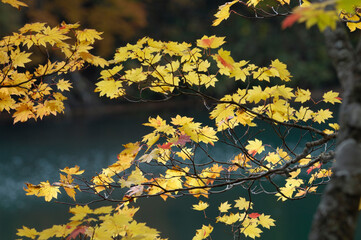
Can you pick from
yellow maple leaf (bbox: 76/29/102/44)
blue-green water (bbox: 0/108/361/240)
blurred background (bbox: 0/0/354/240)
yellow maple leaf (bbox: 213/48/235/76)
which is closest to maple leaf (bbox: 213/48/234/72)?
yellow maple leaf (bbox: 213/48/235/76)

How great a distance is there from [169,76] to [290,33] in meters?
16.0

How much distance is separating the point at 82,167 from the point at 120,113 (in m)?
6.99

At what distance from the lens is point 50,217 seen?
205 inches

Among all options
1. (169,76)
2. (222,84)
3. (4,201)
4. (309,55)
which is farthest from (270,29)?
(169,76)

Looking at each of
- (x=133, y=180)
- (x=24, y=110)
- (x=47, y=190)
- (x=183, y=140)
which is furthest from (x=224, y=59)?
(x=24, y=110)

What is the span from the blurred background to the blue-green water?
0.01 meters

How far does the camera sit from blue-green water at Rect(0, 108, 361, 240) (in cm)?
495

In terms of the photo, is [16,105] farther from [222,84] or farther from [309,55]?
[309,55]

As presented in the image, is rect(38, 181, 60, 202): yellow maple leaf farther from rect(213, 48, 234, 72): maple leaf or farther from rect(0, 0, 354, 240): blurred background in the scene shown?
rect(0, 0, 354, 240): blurred background

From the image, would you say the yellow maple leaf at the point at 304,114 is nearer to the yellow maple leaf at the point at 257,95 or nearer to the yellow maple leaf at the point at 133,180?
the yellow maple leaf at the point at 257,95

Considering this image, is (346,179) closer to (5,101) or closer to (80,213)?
(80,213)

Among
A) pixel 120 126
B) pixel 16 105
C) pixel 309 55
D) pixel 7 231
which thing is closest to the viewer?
pixel 16 105

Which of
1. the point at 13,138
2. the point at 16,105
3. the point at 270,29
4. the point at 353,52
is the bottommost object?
the point at 353,52

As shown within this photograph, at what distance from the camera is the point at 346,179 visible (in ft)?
2.52
